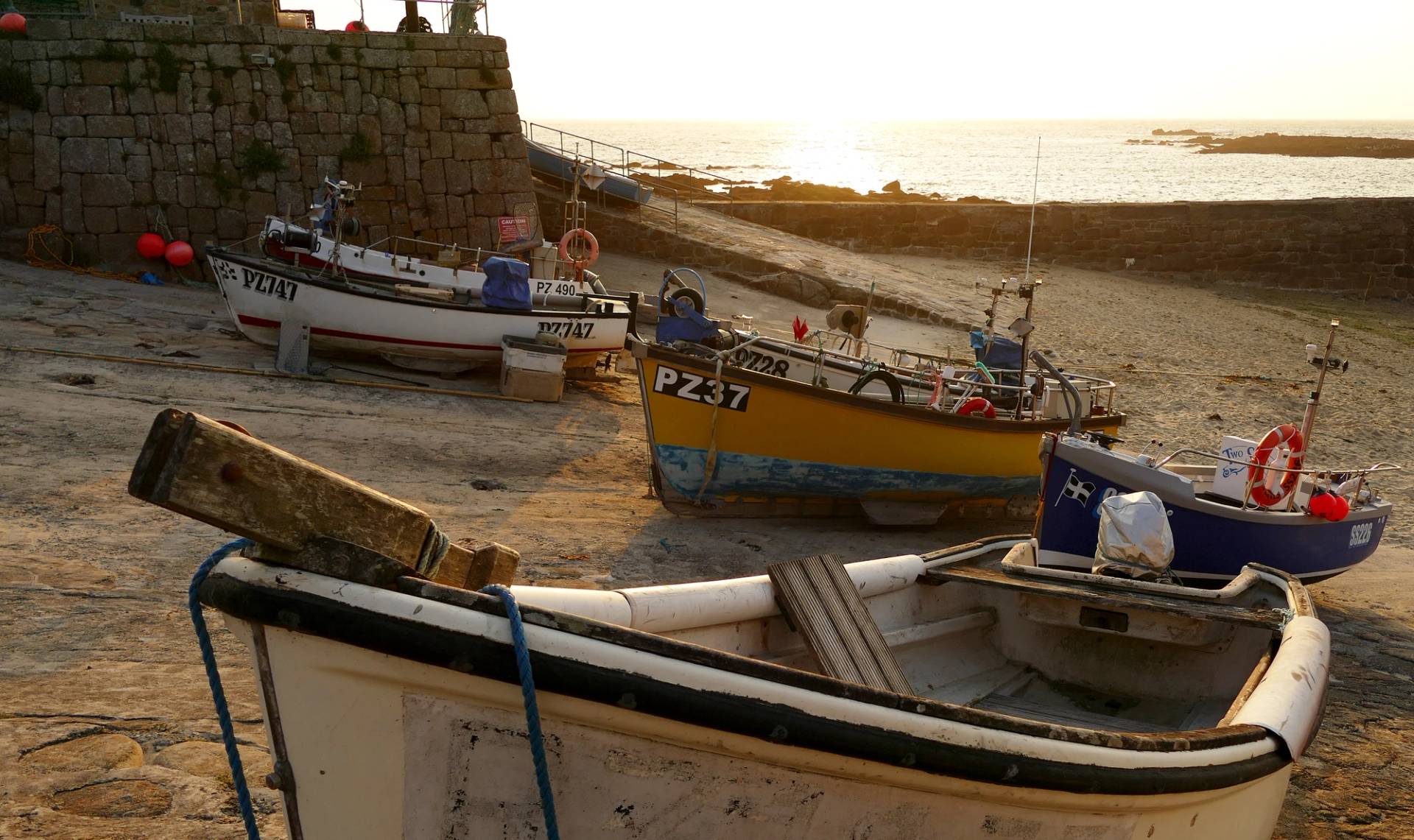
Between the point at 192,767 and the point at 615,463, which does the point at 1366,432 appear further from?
the point at 192,767

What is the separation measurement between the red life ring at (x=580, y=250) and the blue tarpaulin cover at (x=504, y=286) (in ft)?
5.84

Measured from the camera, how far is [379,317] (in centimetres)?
1212

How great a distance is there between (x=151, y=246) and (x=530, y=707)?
1515 centimetres

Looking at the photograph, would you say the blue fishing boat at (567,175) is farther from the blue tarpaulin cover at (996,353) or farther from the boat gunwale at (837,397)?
the boat gunwale at (837,397)

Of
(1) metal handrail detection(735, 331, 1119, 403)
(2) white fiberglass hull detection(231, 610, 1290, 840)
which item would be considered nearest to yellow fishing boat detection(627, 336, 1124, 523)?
(1) metal handrail detection(735, 331, 1119, 403)

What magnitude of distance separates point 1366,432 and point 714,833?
1319cm

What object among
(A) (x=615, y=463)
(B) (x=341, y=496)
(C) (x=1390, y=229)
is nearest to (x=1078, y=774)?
(B) (x=341, y=496)

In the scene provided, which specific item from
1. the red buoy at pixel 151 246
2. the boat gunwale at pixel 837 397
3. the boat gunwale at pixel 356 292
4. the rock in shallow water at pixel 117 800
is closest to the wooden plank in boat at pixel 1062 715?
the rock in shallow water at pixel 117 800

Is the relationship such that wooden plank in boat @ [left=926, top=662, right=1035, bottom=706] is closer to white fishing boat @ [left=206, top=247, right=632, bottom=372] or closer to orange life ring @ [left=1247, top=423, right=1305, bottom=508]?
orange life ring @ [left=1247, top=423, right=1305, bottom=508]

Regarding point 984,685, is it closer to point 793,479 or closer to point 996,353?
point 793,479

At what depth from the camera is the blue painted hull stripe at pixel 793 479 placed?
863 cm

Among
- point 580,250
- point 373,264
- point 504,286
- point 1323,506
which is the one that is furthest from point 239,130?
point 1323,506

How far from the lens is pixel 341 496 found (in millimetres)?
2643

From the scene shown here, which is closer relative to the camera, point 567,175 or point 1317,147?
point 567,175
